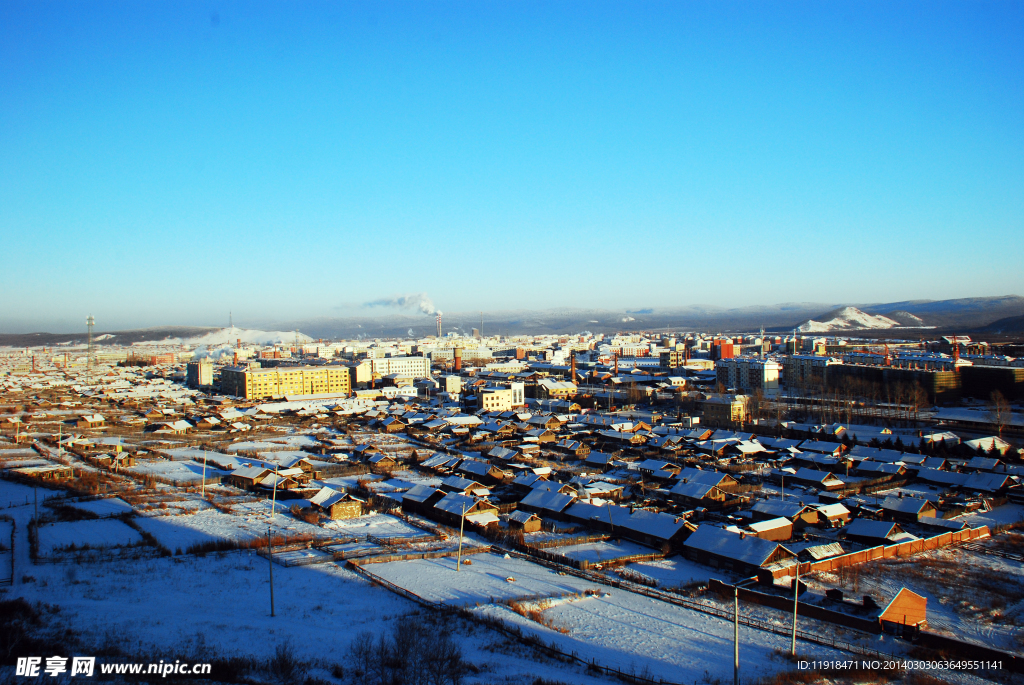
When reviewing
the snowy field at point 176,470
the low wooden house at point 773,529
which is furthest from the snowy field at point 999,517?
the snowy field at point 176,470

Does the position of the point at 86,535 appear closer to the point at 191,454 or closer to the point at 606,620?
the point at 606,620

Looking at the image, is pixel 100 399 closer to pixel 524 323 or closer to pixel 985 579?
pixel 985 579

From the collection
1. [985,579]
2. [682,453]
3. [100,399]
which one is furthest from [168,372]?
[985,579]

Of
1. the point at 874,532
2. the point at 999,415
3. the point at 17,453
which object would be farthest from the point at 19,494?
the point at 999,415

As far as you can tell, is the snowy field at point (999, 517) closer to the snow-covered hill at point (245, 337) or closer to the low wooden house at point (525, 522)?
the low wooden house at point (525, 522)

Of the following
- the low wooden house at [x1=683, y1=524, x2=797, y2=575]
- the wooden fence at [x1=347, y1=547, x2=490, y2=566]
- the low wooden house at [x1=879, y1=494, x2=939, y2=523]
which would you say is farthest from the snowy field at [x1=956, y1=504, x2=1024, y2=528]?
the wooden fence at [x1=347, y1=547, x2=490, y2=566]

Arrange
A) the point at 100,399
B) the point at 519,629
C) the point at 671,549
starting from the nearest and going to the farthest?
the point at 519,629 → the point at 671,549 → the point at 100,399
